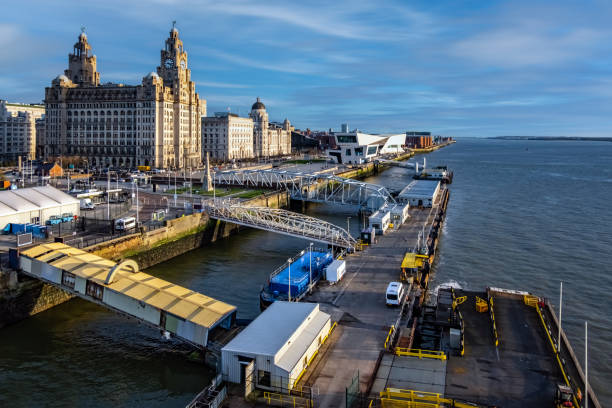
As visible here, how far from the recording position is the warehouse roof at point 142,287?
26656 millimetres

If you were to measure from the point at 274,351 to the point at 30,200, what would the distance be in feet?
117

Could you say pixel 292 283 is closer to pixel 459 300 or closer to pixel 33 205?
pixel 459 300

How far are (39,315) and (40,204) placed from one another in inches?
642

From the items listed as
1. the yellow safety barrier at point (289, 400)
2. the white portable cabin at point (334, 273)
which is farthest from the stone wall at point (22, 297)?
the yellow safety barrier at point (289, 400)

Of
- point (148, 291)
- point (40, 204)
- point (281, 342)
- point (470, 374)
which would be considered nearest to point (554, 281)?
point (470, 374)

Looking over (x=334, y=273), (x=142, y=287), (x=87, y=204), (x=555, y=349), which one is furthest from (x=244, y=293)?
(x=87, y=204)

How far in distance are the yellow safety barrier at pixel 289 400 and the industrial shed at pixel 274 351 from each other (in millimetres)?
322

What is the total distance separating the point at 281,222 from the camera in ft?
174

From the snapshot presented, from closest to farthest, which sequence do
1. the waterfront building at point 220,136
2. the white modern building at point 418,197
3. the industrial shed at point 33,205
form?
the industrial shed at point 33,205 → the white modern building at point 418,197 → the waterfront building at point 220,136

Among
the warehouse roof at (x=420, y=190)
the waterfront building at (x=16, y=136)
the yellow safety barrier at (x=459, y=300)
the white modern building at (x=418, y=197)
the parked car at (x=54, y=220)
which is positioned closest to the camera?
the yellow safety barrier at (x=459, y=300)

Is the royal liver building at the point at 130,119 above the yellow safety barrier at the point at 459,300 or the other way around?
above

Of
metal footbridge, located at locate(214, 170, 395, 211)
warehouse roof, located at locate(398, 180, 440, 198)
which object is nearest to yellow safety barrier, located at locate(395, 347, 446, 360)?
metal footbridge, located at locate(214, 170, 395, 211)

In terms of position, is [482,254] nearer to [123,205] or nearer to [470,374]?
[470,374]

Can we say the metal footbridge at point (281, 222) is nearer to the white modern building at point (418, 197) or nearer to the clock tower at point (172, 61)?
the white modern building at point (418, 197)
